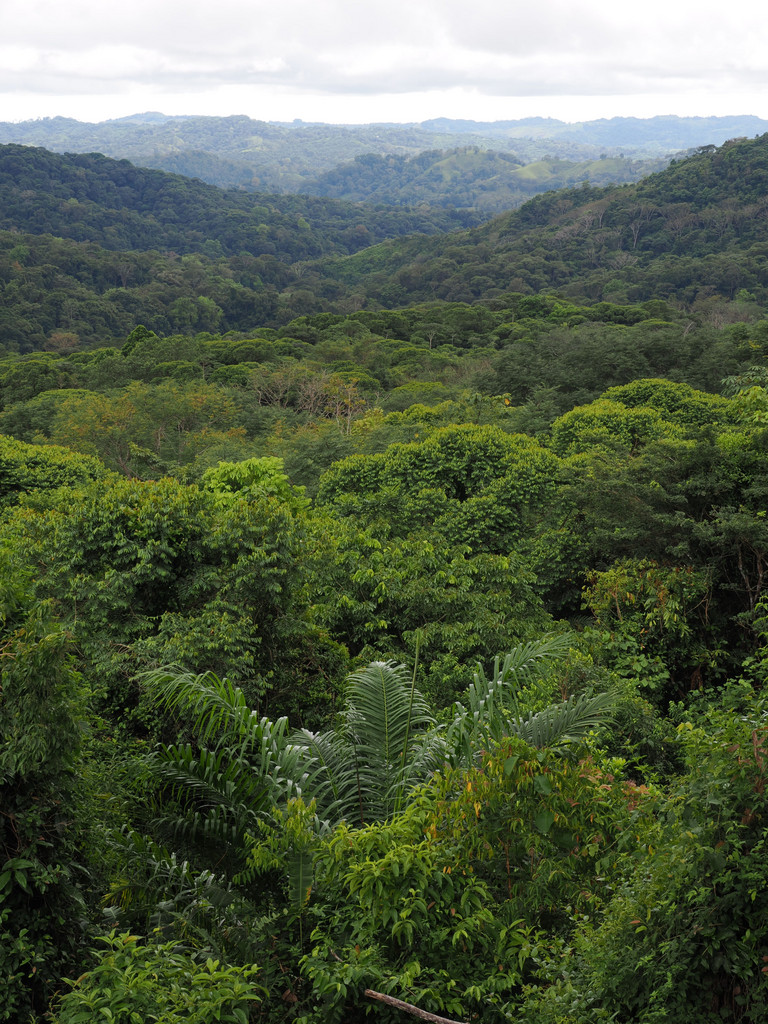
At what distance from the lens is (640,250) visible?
94.7m

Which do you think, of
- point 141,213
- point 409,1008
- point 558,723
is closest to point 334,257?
point 141,213

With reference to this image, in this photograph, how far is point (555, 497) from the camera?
13203mm

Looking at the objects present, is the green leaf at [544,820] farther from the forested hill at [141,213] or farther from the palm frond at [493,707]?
the forested hill at [141,213]

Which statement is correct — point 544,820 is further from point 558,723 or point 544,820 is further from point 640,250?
point 640,250

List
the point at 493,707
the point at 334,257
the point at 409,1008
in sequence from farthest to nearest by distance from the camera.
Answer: the point at 334,257
the point at 493,707
the point at 409,1008

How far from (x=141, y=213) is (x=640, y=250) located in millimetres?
99513

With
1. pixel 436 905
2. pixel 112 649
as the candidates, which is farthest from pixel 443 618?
pixel 436 905

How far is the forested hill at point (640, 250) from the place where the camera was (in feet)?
253

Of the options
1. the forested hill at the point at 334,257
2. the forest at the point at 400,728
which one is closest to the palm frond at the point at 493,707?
the forest at the point at 400,728

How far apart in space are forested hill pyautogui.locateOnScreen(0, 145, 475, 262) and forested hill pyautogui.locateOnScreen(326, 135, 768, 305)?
3645 centimetres

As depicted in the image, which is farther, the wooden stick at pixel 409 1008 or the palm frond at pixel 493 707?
the palm frond at pixel 493 707

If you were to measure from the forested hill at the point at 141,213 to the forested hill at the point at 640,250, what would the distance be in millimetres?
36447

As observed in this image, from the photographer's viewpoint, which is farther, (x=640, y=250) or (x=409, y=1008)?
(x=640, y=250)

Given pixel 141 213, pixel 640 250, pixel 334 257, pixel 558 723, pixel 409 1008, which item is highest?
pixel 141 213
